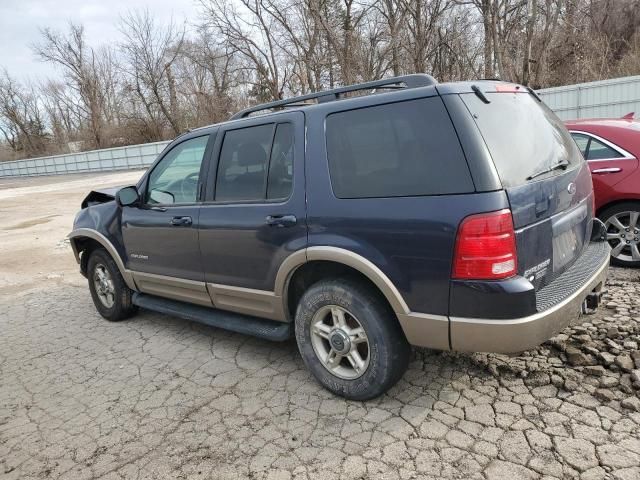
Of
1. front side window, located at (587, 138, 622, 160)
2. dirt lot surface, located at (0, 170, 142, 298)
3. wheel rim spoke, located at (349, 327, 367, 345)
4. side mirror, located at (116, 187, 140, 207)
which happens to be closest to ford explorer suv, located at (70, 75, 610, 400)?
wheel rim spoke, located at (349, 327, 367, 345)

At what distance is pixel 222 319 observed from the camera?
375cm

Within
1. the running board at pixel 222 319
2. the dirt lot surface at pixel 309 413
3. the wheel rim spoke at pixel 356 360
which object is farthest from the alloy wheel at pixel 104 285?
the wheel rim spoke at pixel 356 360

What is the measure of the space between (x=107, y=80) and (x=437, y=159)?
5728 centimetres

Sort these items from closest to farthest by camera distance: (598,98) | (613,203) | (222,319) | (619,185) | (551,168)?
(551,168), (222,319), (619,185), (613,203), (598,98)

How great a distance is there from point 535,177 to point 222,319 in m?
2.47

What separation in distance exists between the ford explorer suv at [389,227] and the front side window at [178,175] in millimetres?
36

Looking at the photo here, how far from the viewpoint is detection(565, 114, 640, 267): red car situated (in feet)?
15.6

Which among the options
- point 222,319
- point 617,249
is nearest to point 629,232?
point 617,249

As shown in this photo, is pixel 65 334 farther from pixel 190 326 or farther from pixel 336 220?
pixel 336 220

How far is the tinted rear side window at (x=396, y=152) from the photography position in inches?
97.5

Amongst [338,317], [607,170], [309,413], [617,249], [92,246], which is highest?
[607,170]

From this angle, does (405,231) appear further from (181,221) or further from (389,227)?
(181,221)

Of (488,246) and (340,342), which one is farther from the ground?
(488,246)

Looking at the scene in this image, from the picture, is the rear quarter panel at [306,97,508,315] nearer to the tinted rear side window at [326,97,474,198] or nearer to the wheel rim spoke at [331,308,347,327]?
the tinted rear side window at [326,97,474,198]
